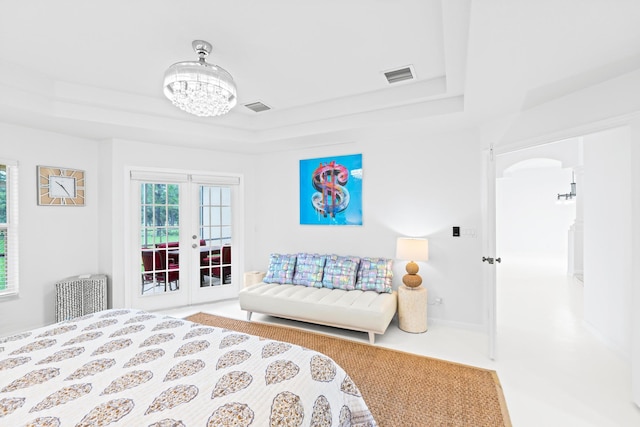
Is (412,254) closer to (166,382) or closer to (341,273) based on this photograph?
(341,273)

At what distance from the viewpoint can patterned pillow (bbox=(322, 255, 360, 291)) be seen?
148 inches

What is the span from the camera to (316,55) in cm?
245

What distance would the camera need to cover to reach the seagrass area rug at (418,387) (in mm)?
2000

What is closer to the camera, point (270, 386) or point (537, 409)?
point (270, 386)

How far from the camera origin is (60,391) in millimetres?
1347

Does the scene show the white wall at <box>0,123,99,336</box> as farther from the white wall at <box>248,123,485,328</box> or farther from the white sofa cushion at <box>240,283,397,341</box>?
the white wall at <box>248,123,485,328</box>

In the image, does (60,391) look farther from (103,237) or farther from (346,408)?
(103,237)

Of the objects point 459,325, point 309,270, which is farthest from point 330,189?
point 459,325

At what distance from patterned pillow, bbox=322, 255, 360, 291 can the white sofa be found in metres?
0.06

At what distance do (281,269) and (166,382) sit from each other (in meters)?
2.74

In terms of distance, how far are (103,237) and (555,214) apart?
37.5 feet

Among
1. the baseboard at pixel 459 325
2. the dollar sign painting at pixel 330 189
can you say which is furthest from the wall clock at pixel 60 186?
the baseboard at pixel 459 325

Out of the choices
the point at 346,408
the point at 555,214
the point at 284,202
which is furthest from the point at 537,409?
the point at 555,214

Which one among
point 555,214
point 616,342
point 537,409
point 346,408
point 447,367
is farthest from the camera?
point 555,214
